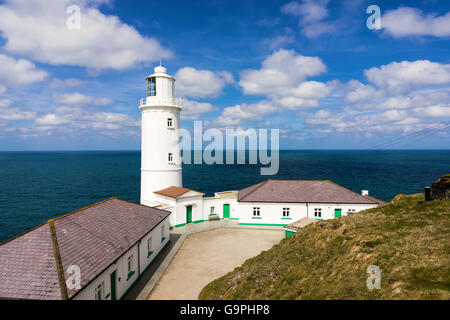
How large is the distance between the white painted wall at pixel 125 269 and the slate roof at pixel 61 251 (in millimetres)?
506

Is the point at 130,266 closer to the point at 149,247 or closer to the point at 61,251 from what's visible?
the point at 149,247

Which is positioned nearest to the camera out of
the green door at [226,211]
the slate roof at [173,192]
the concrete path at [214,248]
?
the concrete path at [214,248]

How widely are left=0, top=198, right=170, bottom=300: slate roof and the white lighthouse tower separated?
13.2 m

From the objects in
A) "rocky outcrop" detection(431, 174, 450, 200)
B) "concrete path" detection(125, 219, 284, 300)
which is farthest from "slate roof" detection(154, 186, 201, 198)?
"rocky outcrop" detection(431, 174, 450, 200)

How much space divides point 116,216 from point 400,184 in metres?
85.4

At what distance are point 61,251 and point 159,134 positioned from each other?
68.8 feet

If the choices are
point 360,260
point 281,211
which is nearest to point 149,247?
point 360,260

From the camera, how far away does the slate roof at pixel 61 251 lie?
10617mm

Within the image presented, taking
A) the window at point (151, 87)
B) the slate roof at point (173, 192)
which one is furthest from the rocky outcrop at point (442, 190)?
the window at point (151, 87)

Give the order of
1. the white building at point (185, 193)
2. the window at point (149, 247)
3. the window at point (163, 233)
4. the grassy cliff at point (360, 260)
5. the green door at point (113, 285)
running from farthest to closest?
the white building at point (185, 193) < the window at point (163, 233) < the window at point (149, 247) < the green door at point (113, 285) < the grassy cliff at point (360, 260)

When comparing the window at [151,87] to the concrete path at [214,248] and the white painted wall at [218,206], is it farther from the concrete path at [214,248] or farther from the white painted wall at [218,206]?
the concrete path at [214,248]

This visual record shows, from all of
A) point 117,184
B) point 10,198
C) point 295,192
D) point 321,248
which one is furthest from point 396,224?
point 117,184

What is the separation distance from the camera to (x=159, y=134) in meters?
32.0

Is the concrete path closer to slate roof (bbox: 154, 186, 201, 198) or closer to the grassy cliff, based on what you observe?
slate roof (bbox: 154, 186, 201, 198)
